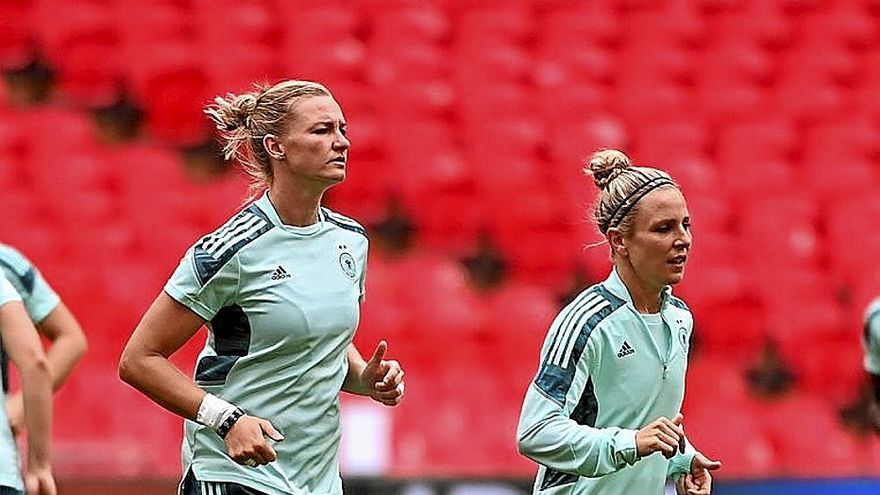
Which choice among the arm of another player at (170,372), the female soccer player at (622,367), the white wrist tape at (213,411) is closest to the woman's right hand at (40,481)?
the arm of another player at (170,372)

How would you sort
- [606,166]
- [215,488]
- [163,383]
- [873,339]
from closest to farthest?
[163,383]
[215,488]
[606,166]
[873,339]

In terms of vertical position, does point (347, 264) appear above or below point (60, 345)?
above

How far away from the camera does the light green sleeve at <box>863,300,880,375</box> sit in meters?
5.47

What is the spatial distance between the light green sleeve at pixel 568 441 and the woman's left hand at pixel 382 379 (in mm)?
331

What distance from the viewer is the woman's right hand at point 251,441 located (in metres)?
3.77

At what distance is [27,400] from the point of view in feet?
15.5

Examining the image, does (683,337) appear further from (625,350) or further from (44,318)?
(44,318)

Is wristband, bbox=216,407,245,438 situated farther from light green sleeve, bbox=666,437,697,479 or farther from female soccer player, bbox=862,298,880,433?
female soccer player, bbox=862,298,880,433

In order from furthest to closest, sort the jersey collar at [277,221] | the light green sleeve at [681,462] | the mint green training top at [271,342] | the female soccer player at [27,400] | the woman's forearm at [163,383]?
the female soccer player at [27,400], the light green sleeve at [681,462], the jersey collar at [277,221], the mint green training top at [271,342], the woman's forearm at [163,383]

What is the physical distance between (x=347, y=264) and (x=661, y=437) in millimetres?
881

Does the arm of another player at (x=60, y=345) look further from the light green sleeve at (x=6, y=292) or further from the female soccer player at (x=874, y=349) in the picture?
the female soccer player at (x=874, y=349)

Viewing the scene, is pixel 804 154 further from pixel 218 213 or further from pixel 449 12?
pixel 218 213

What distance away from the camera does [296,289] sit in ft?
13.4

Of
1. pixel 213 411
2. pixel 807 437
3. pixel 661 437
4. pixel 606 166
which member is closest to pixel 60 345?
pixel 213 411
